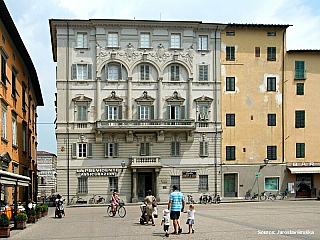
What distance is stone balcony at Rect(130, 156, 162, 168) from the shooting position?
49.8 m

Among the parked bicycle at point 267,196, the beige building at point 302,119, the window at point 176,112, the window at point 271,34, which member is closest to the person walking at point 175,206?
the window at point 176,112

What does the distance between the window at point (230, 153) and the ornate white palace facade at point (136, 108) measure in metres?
1.17

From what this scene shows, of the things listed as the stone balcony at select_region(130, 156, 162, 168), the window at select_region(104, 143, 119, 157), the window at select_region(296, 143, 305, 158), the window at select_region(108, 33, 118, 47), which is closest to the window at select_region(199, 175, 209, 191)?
the stone balcony at select_region(130, 156, 162, 168)

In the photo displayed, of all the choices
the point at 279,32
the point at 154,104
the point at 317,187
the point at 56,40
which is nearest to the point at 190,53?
the point at 154,104

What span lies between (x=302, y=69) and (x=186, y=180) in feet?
56.0

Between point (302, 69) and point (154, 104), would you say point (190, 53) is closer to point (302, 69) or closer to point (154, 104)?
point (154, 104)

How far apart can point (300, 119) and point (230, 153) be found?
840cm

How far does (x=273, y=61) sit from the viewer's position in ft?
176

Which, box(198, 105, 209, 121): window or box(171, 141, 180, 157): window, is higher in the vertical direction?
box(198, 105, 209, 121): window

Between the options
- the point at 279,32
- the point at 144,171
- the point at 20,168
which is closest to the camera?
the point at 20,168

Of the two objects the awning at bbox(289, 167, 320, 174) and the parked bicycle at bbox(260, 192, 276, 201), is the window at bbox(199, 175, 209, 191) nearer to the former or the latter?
the parked bicycle at bbox(260, 192, 276, 201)

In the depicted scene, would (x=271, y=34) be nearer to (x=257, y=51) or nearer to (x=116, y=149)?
(x=257, y=51)

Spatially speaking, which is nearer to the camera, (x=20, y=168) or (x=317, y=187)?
(x=20, y=168)

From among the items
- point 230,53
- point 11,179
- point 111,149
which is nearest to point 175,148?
point 111,149
